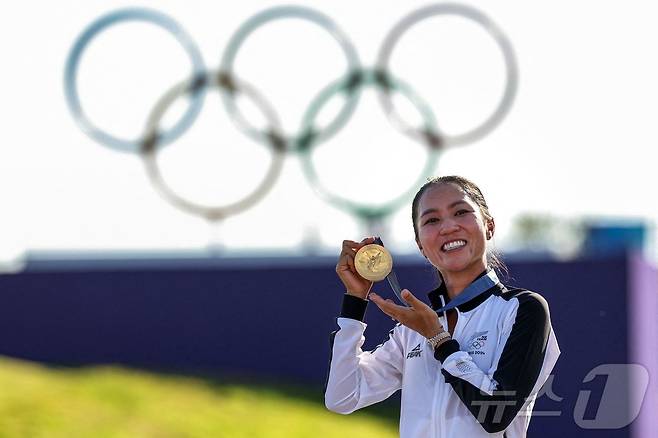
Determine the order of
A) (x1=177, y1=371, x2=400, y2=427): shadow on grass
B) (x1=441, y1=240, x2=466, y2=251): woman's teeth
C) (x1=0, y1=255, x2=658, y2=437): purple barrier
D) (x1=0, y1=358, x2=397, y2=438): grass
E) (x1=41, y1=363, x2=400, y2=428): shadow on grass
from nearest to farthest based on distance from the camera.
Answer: (x1=441, y1=240, x2=466, y2=251): woman's teeth
(x1=0, y1=358, x2=397, y2=438): grass
(x1=41, y1=363, x2=400, y2=428): shadow on grass
(x1=177, y1=371, x2=400, y2=427): shadow on grass
(x1=0, y1=255, x2=658, y2=437): purple barrier

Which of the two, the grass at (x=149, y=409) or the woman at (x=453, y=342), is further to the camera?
the grass at (x=149, y=409)

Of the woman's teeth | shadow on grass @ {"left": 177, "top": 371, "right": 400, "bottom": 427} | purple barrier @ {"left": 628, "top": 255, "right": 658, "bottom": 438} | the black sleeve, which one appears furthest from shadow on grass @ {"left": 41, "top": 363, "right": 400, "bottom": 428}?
the black sleeve

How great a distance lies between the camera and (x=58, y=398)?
912cm

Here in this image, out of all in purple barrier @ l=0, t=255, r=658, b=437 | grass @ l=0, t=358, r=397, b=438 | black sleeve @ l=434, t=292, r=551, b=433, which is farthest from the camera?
purple barrier @ l=0, t=255, r=658, b=437

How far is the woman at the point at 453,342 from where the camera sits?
338cm

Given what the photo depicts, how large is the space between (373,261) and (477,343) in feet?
1.20

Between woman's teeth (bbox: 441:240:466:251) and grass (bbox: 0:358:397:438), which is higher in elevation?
woman's teeth (bbox: 441:240:466:251)

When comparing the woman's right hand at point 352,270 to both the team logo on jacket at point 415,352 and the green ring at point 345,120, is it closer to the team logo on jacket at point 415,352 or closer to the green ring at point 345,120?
the team logo on jacket at point 415,352

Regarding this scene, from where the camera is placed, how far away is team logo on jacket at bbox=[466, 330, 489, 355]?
138 inches

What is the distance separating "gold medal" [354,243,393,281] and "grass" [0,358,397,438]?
523 cm

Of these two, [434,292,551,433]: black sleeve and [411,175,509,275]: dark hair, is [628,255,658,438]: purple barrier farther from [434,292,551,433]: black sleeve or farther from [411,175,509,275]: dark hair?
[434,292,551,433]: black sleeve

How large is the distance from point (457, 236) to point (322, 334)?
10.5 meters

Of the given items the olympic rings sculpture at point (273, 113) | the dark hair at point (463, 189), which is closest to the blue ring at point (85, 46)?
the olympic rings sculpture at point (273, 113)

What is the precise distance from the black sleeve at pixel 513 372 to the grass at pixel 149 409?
5.49 metres
